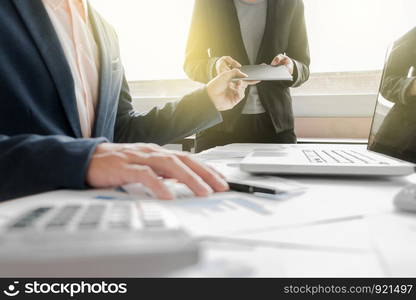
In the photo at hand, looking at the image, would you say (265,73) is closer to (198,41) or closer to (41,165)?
(198,41)

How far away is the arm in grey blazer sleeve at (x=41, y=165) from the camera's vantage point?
17.5 inches

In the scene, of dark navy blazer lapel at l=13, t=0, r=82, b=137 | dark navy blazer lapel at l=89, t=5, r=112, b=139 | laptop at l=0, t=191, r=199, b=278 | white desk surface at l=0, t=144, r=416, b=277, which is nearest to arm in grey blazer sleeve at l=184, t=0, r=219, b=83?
dark navy blazer lapel at l=89, t=5, r=112, b=139

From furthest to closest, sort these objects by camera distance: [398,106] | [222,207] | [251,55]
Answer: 1. [251,55]
2. [398,106]
3. [222,207]

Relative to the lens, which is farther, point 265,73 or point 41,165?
point 265,73

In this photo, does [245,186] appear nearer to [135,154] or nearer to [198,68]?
[135,154]

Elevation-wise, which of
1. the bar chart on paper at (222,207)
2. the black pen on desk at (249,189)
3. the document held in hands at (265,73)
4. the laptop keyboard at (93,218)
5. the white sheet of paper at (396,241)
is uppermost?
the document held in hands at (265,73)

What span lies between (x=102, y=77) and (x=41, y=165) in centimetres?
45

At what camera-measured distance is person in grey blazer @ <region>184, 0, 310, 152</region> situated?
1.40 metres

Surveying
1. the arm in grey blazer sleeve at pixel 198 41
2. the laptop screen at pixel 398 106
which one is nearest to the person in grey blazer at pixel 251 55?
the arm in grey blazer sleeve at pixel 198 41

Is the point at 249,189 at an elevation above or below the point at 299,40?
below

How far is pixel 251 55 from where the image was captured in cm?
148

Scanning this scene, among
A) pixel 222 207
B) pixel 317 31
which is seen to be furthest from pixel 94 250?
pixel 317 31

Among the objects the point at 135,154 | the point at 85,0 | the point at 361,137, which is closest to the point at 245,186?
the point at 135,154

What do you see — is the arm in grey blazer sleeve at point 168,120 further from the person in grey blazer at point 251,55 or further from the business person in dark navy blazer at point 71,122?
the person in grey blazer at point 251,55
